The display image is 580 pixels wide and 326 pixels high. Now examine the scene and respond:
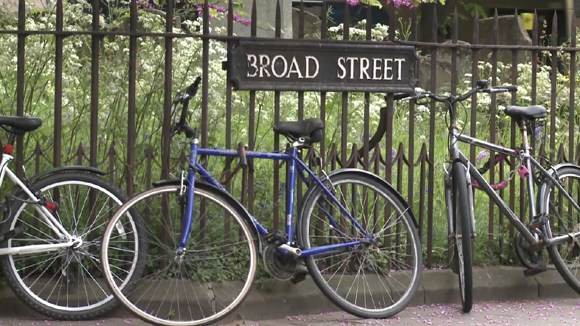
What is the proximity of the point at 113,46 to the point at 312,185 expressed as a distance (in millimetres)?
1859

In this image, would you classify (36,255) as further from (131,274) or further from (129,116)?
(129,116)

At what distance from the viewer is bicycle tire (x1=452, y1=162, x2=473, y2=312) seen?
6059 mm

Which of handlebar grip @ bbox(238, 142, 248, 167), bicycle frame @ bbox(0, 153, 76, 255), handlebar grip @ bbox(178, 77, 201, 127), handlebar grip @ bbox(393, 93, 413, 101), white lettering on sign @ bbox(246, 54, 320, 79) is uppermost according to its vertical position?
white lettering on sign @ bbox(246, 54, 320, 79)

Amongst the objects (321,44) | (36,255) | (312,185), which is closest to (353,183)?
(312,185)

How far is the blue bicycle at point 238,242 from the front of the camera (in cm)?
557

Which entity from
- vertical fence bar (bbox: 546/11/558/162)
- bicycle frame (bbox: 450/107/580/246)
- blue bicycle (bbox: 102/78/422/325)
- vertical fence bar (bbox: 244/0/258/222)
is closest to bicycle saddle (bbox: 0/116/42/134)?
blue bicycle (bbox: 102/78/422/325)

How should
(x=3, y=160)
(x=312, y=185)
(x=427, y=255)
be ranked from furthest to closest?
(x=427, y=255), (x=312, y=185), (x=3, y=160)

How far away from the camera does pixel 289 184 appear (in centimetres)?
588

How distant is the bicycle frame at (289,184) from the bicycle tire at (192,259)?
3.3 inches

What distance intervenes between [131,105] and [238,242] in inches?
38.8

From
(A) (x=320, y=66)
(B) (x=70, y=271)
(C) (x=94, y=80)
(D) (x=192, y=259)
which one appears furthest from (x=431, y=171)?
(B) (x=70, y=271)

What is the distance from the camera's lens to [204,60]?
598 cm

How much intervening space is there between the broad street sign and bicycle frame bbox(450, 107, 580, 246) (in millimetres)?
474

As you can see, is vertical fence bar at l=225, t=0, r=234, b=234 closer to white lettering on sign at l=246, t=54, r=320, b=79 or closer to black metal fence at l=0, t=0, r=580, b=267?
black metal fence at l=0, t=0, r=580, b=267
